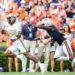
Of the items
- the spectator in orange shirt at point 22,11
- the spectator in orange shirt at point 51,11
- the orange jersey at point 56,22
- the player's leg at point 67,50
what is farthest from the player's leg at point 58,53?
the spectator in orange shirt at point 22,11

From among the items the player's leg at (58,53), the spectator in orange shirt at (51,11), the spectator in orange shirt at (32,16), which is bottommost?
the player's leg at (58,53)

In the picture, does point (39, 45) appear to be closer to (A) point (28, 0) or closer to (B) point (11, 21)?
(B) point (11, 21)

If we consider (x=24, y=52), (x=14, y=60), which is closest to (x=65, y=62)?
(x=14, y=60)

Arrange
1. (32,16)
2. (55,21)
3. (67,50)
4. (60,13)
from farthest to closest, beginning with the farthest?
1. (60,13)
2. (32,16)
3. (55,21)
4. (67,50)

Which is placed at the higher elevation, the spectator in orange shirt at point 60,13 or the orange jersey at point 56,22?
the spectator in orange shirt at point 60,13

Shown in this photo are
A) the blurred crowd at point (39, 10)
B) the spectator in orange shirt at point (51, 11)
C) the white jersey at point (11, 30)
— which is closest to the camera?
the white jersey at point (11, 30)

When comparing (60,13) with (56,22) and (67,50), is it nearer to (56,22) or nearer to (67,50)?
(56,22)

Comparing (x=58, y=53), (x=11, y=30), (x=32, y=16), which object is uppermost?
(x=32, y=16)

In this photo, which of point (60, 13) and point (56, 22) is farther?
point (60, 13)

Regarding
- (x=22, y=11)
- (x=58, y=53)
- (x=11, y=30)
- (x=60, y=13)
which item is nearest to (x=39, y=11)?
(x=22, y=11)

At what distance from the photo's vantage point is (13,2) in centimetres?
1084

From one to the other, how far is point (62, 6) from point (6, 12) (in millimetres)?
1765

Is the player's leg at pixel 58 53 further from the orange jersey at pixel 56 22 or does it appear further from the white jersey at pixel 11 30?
the orange jersey at pixel 56 22

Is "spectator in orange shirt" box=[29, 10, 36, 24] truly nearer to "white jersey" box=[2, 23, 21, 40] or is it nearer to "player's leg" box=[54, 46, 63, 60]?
"white jersey" box=[2, 23, 21, 40]
